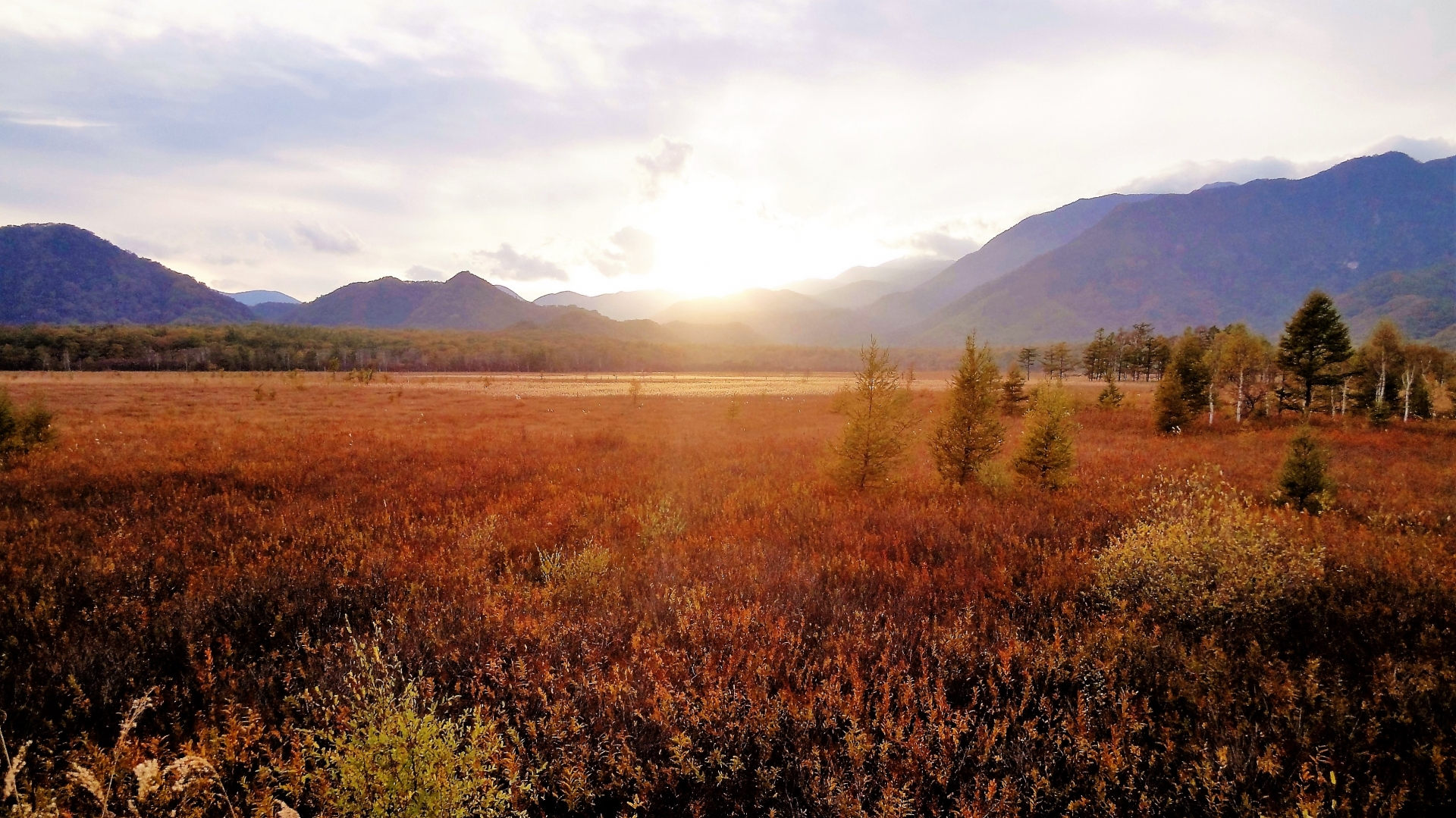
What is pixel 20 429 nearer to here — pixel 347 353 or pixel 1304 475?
pixel 1304 475

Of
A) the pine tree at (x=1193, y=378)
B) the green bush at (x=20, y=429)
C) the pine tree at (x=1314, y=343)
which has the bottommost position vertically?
the green bush at (x=20, y=429)

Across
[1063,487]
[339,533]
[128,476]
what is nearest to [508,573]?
[339,533]

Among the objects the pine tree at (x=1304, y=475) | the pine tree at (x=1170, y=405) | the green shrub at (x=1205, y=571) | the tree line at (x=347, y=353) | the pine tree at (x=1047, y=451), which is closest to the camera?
the green shrub at (x=1205, y=571)

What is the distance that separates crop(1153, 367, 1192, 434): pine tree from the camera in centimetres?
2527

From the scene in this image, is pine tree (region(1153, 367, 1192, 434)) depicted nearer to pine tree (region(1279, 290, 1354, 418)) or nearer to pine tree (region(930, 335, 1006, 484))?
pine tree (region(1279, 290, 1354, 418))

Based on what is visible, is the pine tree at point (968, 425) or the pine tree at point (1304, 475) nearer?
the pine tree at point (1304, 475)

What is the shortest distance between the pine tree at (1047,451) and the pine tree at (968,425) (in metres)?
0.56

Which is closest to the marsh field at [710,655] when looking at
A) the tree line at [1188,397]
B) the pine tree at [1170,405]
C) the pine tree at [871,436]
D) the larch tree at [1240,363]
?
the pine tree at [871,436]

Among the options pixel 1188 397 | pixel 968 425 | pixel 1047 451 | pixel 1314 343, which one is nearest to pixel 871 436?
pixel 968 425

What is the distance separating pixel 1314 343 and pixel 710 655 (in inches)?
1511

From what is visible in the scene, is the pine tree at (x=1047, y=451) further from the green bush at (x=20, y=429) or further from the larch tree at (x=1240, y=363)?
the larch tree at (x=1240, y=363)

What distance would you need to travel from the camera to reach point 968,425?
12102 millimetres

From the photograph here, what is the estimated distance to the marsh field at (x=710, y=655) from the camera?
3164 millimetres

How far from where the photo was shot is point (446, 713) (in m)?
3.87
